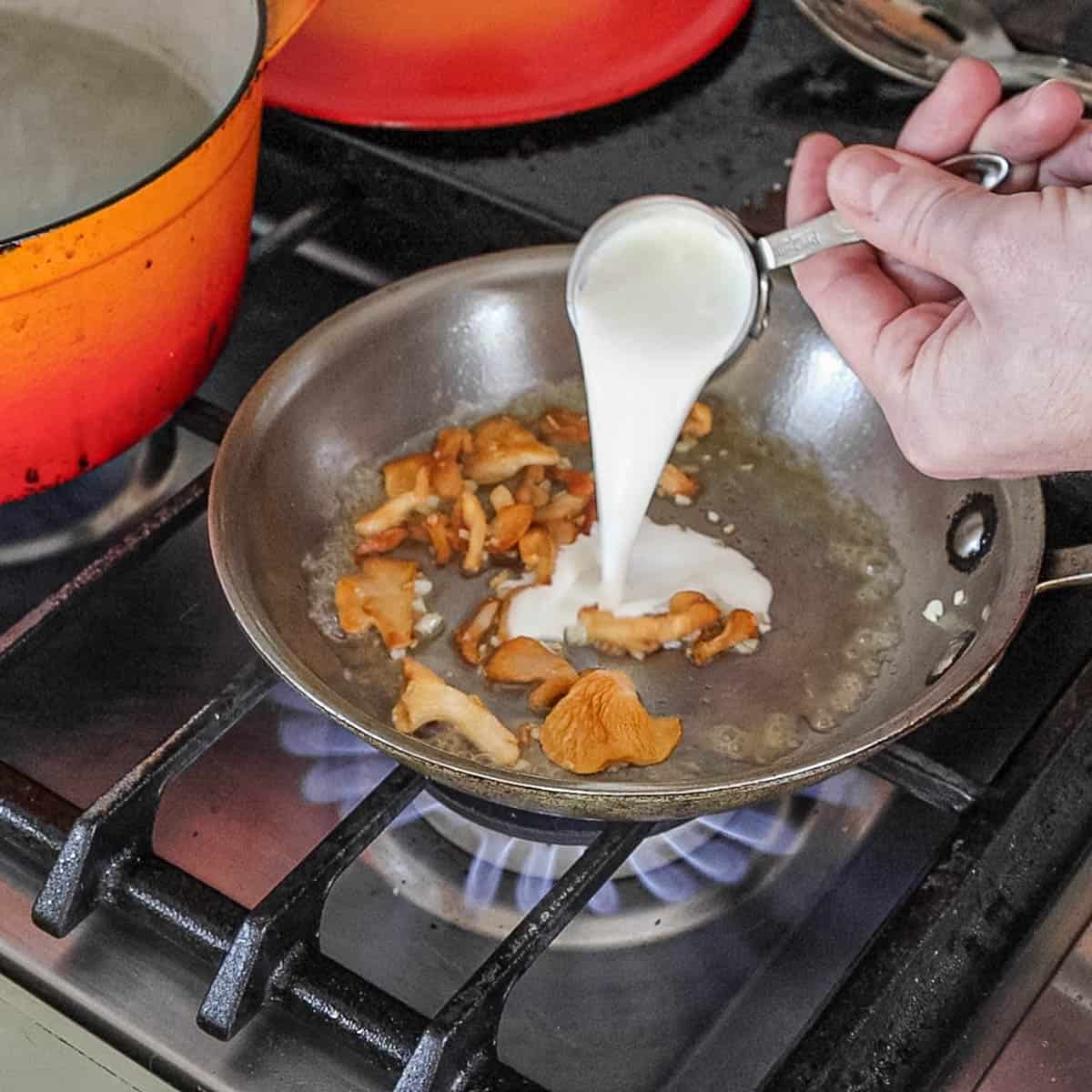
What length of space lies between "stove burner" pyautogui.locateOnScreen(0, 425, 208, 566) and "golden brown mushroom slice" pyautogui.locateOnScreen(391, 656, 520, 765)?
0.25 metres

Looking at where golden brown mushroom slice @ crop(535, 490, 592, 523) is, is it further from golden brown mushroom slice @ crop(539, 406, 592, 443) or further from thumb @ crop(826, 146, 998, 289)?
thumb @ crop(826, 146, 998, 289)

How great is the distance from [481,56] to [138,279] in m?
→ 0.42

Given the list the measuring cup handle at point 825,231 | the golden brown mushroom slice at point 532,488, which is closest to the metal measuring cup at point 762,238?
the measuring cup handle at point 825,231

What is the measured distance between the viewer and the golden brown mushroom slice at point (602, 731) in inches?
30.2

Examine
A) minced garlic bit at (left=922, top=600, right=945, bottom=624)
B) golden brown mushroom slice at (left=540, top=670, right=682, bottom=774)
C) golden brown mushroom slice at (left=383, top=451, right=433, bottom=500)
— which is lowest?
golden brown mushroom slice at (left=383, top=451, right=433, bottom=500)

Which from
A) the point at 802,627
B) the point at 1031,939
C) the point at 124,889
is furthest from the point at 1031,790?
the point at 124,889

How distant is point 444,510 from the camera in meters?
0.93

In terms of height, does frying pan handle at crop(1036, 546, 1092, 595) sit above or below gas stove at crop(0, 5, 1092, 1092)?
above

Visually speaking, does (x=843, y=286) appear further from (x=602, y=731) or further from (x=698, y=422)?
(x=602, y=731)

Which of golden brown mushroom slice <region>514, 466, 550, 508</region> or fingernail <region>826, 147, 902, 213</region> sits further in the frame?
golden brown mushroom slice <region>514, 466, 550, 508</region>

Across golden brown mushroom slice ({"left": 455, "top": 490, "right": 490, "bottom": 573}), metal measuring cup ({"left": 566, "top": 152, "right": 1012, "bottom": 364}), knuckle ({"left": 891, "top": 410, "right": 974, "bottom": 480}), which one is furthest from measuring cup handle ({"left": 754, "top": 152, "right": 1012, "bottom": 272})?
golden brown mushroom slice ({"left": 455, "top": 490, "right": 490, "bottom": 573})

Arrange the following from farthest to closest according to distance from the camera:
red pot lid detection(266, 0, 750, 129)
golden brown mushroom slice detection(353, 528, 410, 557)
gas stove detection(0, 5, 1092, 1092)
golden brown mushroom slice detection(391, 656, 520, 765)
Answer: red pot lid detection(266, 0, 750, 129)
golden brown mushroom slice detection(353, 528, 410, 557)
golden brown mushroom slice detection(391, 656, 520, 765)
gas stove detection(0, 5, 1092, 1092)

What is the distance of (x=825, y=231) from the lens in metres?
0.84

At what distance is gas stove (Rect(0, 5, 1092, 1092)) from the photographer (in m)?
0.67
